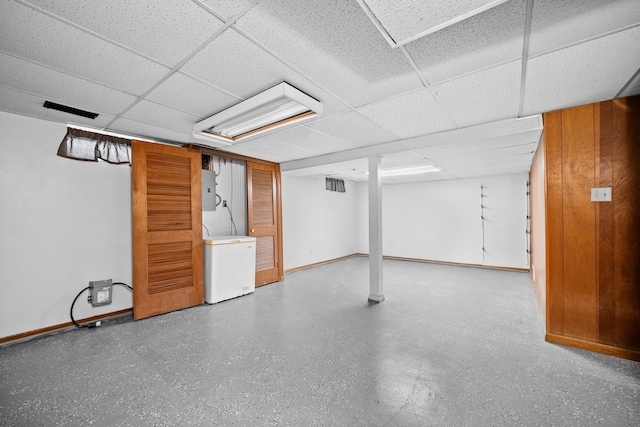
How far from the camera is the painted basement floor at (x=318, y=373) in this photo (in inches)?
68.1

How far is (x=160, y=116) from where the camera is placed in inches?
110

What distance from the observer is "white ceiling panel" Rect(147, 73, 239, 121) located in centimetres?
210

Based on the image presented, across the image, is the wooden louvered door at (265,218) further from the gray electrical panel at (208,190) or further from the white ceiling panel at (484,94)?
the white ceiling panel at (484,94)

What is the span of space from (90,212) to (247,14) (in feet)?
10.9

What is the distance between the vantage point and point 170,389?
200 cm

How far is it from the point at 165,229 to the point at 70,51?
2.34 m

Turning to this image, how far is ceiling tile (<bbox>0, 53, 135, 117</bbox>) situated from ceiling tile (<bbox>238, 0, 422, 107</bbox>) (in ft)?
5.32

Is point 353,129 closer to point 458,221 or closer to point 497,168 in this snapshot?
point 497,168

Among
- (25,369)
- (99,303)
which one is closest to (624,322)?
(25,369)

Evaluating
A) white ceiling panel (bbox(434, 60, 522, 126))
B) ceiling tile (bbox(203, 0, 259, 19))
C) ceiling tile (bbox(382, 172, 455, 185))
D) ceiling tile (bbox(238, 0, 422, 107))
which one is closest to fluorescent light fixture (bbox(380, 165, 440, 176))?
ceiling tile (bbox(382, 172, 455, 185))

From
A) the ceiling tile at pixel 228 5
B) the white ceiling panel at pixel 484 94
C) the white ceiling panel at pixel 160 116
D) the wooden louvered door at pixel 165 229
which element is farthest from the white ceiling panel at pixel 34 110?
the white ceiling panel at pixel 484 94

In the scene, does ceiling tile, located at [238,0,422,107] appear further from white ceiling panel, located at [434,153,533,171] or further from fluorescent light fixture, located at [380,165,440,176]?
fluorescent light fixture, located at [380,165,440,176]

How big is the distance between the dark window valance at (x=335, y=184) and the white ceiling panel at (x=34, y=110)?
5.04 m

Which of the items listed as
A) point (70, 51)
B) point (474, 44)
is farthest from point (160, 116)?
point (474, 44)
